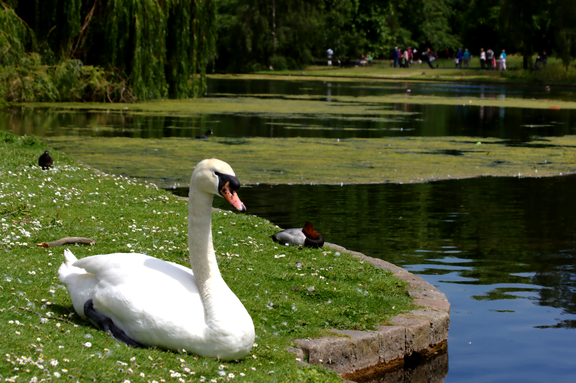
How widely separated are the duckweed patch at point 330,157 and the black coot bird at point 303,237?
18.1 ft

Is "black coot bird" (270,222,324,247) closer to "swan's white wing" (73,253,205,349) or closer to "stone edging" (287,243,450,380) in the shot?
"stone edging" (287,243,450,380)

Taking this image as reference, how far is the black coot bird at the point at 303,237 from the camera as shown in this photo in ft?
28.3

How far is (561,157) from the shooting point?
60.8ft

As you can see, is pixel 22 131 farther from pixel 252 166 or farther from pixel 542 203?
pixel 542 203

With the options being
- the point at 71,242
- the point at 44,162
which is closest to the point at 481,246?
the point at 71,242

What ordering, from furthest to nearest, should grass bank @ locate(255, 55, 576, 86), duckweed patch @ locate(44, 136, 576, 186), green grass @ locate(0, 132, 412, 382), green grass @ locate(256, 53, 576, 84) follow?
green grass @ locate(256, 53, 576, 84)
grass bank @ locate(255, 55, 576, 86)
duckweed patch @ locate(44, 136, 576, 186)
green grass @ locate(0, 132, 412, 382)

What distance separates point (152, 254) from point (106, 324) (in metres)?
2.48

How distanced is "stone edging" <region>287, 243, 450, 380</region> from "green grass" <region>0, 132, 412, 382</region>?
16 centimetres

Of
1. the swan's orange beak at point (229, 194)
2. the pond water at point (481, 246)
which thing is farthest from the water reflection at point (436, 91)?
the swan's orange beak at point (229, 194)

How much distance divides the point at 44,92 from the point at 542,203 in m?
20.2

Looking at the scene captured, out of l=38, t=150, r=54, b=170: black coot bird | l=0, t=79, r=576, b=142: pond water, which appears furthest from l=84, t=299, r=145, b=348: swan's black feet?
l=0, t=79, r=576, b=142: pond water

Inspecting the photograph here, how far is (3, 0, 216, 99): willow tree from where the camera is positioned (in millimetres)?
26312

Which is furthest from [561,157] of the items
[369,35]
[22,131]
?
[369,35]

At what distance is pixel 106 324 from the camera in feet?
16.8
